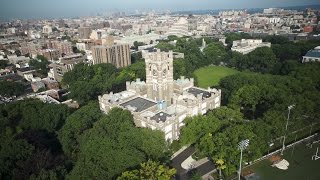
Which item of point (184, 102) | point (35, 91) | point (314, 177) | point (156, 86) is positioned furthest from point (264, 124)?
point (35, 91)

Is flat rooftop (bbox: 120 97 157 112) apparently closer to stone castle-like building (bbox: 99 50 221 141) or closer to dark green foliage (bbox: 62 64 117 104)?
stone castle-like building (bbox: 99 50 221 141)

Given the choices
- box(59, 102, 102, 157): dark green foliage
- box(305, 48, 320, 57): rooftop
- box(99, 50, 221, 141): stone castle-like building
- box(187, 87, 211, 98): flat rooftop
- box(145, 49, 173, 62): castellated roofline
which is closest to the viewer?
box(59, 102, 102, 157): dark green foliage

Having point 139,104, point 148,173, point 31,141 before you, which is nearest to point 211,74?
point 139,104

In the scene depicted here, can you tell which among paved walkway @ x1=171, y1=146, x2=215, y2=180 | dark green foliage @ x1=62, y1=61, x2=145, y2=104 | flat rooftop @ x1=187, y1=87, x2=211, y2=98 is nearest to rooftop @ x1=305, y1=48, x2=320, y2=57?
flat rooftop @ x1=187, y1=87, x2=211, y2=98

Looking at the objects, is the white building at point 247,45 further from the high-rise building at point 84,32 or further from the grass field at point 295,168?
the high-rise building at point 84,32

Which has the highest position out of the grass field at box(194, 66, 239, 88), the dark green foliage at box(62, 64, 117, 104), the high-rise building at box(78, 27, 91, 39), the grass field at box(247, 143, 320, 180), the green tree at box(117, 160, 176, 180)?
the high-rise building at box(78, 27, 91, 39)

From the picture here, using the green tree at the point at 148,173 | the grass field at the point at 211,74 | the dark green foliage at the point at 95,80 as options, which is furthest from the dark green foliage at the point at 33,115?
the grass field at the point at 211,74

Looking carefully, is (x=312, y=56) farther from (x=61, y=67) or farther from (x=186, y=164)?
(x=61, y=67)
